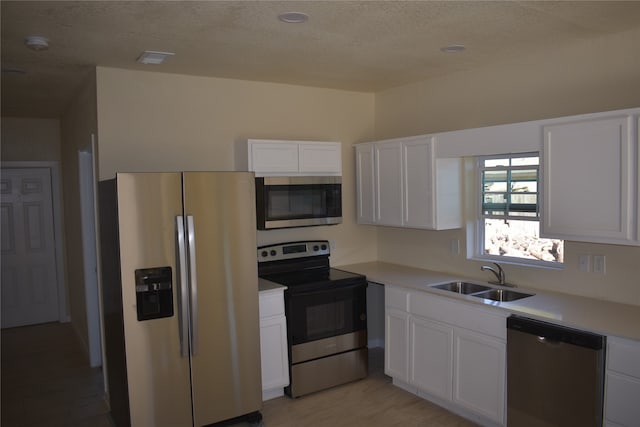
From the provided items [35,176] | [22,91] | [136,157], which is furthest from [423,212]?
[35,176]

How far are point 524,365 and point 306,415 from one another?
1.56 metres

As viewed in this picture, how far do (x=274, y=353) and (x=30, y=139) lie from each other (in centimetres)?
435

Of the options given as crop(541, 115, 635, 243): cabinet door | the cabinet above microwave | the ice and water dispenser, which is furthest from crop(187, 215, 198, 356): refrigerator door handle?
crop(541, 115, 635, 243): cabinet door

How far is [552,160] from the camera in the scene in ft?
9.98

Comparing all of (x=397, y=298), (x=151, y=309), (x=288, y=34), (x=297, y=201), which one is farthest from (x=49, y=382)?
(x=288, y=34)

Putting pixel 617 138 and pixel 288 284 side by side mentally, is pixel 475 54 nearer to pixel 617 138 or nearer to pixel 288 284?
pixel 617 138

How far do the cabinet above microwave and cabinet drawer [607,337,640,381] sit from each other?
2512mm

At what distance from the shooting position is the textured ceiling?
246 centimetres

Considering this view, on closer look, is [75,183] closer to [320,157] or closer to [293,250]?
[293,250]

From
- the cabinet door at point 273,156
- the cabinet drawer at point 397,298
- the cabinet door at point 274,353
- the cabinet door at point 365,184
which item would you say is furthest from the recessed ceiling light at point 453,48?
the cabinet door at point 274,353

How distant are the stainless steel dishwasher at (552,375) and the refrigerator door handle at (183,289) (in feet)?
6.47

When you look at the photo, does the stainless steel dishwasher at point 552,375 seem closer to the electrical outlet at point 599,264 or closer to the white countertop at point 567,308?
the white countertop at point 567,308

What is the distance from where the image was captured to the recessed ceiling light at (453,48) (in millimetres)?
3232

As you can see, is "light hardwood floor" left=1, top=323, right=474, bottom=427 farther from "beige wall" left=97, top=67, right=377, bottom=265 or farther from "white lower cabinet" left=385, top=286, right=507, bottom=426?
"beige wall" left=97, top=67, right=377, bottom=265
